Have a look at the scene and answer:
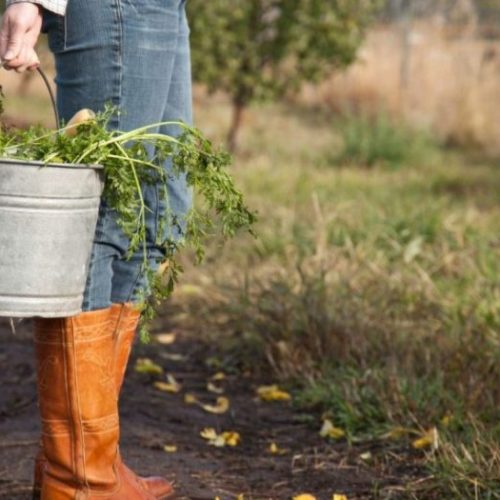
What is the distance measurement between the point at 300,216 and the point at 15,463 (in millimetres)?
2889

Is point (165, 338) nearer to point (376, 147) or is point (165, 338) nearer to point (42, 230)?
point (42, 230)

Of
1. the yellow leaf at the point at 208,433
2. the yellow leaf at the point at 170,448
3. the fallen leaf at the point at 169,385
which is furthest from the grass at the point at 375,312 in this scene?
the yellow leaf at the point at 170,448

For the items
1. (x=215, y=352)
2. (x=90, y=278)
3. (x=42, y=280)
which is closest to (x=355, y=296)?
(x=215, y=352)

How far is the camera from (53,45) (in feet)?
7.63

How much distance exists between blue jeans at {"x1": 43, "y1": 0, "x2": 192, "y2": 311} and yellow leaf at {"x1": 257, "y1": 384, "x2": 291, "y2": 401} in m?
1.25

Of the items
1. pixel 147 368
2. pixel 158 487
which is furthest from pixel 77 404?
pixel 147 368

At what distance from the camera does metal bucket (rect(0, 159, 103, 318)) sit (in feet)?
6.62

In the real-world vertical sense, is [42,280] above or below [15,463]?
above

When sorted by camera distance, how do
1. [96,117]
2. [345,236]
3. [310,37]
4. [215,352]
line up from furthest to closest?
[310,37]
[345,236]
[215,352]
[96,117]

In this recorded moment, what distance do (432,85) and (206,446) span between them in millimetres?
8092

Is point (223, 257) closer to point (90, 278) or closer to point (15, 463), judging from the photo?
point (15, 463)

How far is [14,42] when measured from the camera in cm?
217

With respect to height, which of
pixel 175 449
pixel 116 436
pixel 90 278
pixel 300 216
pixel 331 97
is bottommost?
pixel 331 97

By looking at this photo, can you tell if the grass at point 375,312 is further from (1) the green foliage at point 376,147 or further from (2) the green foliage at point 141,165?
(1) the green foliage at point 376,147
